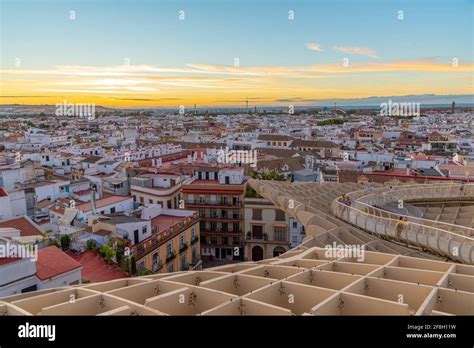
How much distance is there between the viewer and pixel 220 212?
129ft

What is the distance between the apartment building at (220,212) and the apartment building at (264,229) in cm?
69

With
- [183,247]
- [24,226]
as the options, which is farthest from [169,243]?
[24,226]

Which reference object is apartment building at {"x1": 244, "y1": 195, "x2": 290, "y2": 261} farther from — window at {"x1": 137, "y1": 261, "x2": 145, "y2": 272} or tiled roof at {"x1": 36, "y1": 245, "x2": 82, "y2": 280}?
tiled roof at {"x1": 36, "y1": 245, "x2": 82, "y2": 280}

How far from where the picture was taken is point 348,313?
8922 mm

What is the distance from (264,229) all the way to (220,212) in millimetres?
4164

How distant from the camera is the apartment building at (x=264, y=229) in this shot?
127 feet

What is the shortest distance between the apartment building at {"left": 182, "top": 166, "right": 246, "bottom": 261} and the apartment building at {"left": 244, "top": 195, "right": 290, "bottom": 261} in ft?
2.26

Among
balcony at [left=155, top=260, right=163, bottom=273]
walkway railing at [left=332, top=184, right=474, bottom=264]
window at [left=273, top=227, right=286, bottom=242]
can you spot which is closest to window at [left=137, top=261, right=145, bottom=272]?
balcony at [left=155, top=260, right=163, bottom=273]

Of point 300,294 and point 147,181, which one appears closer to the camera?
point 300,294

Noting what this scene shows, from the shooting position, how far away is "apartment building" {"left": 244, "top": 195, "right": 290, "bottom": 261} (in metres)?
38.6
